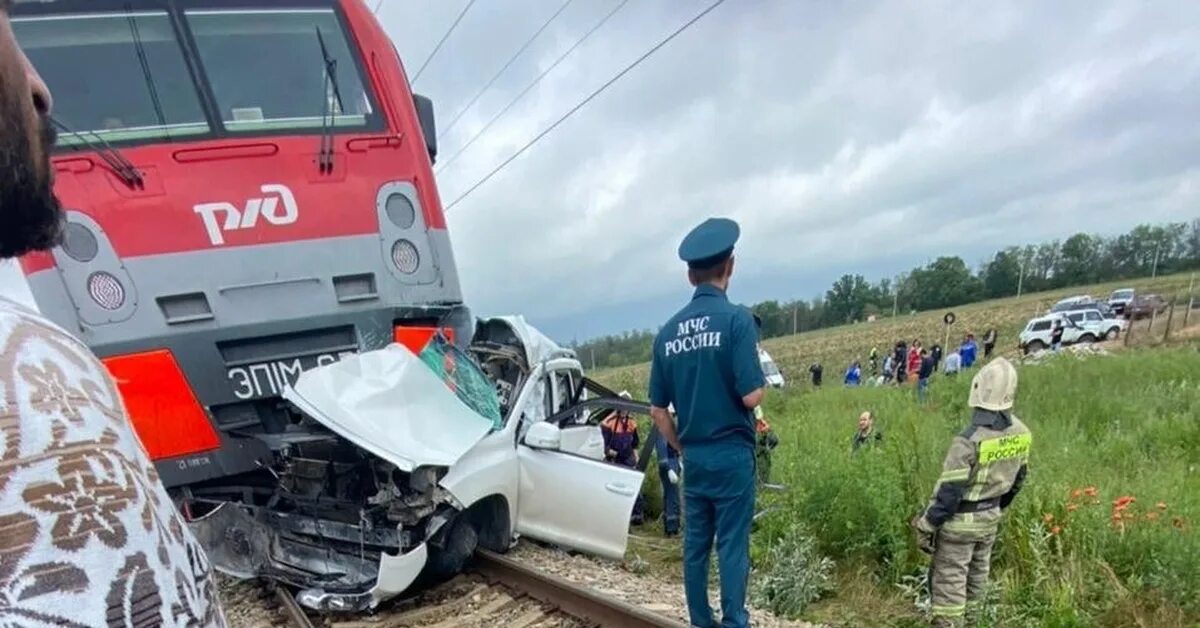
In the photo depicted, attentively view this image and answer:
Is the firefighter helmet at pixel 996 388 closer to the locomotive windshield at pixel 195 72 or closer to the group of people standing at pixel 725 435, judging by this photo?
the group of people standing at pixel 725 435

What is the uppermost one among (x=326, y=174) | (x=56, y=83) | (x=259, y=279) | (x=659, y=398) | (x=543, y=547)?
(x=56, y=83)

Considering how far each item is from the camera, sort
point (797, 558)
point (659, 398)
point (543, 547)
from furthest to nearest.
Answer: point (543, 547)
point (797, 558)
point (659, 398)

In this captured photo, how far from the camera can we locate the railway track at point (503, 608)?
434cm

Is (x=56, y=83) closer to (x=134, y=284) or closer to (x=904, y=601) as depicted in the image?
(x=134, y=284)

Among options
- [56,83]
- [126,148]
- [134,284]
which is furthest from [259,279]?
[56,83]

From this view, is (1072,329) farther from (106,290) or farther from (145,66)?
(106,290)

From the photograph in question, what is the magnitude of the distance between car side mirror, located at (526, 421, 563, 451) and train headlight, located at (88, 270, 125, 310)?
2687 mm

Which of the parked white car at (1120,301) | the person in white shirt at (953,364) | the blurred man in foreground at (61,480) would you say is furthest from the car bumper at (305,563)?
the parked white car at (1120,301)

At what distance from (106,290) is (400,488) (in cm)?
205

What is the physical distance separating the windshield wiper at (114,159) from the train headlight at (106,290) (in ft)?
1.96

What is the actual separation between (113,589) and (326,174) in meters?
4.65

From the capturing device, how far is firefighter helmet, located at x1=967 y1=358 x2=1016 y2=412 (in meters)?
4.16

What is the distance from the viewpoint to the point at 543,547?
20.7 feet

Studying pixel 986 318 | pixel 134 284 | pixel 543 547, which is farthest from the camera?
pixel 986 318
